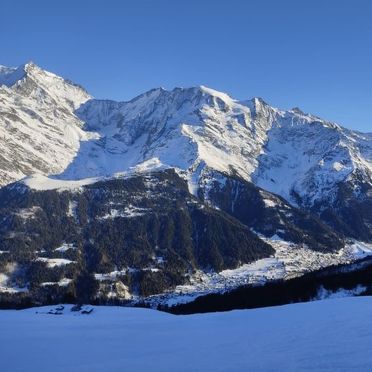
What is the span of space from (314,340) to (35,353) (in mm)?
25634

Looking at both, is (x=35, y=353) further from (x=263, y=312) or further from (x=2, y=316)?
(x=2, y=316)

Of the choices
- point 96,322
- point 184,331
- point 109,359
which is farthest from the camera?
point 96,322

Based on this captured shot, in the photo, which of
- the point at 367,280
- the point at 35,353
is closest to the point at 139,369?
the point at 35,353

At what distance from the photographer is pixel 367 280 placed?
156125mm

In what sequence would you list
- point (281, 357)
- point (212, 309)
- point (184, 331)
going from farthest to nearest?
point (212, 309)
point (184, 331)
point (281, 357)

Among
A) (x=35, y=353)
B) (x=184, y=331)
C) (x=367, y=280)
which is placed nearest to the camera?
(x=35, y=353)

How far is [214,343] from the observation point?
50.6m

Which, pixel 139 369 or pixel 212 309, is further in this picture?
pixel 212 309

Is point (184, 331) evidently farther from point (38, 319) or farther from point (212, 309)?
point (212, 309)

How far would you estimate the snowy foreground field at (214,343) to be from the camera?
130ft

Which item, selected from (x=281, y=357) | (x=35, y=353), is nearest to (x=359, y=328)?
(x=281, y=357)

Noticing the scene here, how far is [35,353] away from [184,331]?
1588cm

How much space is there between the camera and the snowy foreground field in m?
39.6

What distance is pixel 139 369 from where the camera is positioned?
43469mm
